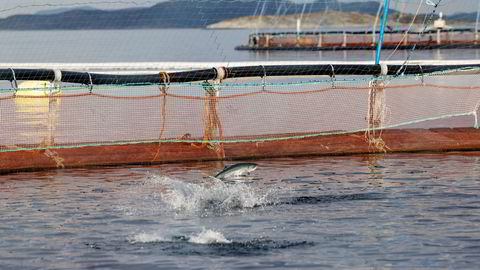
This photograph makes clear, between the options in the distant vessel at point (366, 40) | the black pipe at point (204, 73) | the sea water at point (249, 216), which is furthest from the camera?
the distant vessel at point (366, 40)

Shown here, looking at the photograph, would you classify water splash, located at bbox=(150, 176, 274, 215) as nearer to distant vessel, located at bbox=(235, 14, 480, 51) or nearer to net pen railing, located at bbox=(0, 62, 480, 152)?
net pen railing, located at bbox=(0, 62, 480, 152)

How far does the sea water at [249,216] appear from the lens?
1238cm

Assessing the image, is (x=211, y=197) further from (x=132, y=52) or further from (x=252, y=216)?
(x=132, y=52)

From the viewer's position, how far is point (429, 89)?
36375 millimetres

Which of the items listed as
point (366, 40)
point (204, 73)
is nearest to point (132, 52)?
point (366, 40)

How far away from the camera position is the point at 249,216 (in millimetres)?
14805

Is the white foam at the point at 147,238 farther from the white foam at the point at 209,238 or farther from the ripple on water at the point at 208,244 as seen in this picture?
the white foam at the point at 209,238

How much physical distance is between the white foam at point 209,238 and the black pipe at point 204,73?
6873 millimetres

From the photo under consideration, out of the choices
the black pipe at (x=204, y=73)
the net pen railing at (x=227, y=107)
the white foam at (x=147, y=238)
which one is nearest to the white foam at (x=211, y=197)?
the white foam at (x=147, y=238)

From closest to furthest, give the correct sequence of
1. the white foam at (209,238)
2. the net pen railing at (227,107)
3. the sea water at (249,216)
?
the sea water at (249,216) < the white foam at (209,238) < the net pen railing at (227,107)

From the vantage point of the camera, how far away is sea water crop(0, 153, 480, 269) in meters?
12.4

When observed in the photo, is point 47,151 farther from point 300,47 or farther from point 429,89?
point 300,47

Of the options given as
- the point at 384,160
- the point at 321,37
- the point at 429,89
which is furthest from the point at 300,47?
the point at 384,160

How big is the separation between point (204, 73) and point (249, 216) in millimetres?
5629
